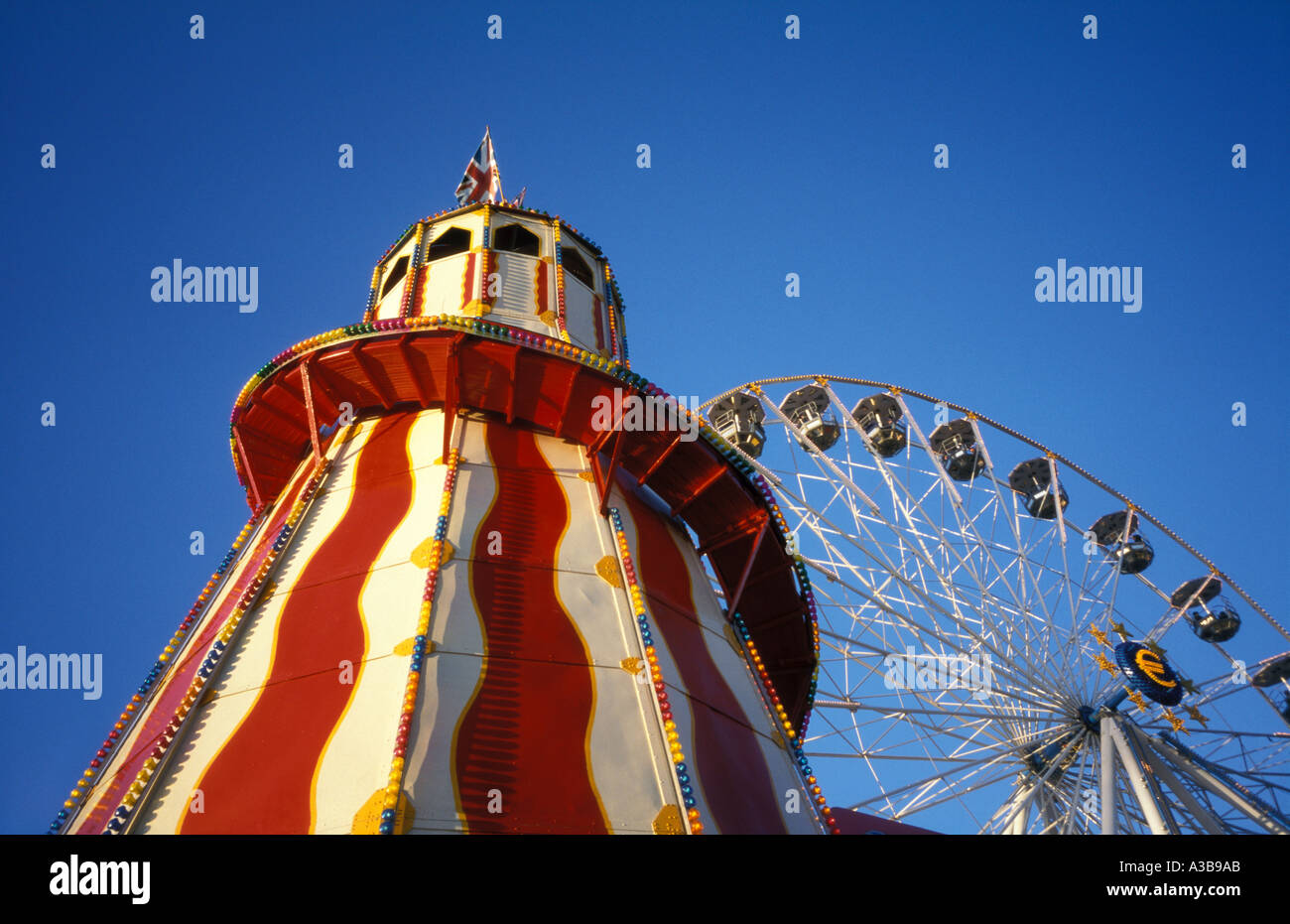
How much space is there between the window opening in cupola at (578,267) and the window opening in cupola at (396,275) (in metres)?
2.98

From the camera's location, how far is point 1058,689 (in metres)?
20.6

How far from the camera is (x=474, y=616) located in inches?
412

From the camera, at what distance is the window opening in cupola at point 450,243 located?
18078mm

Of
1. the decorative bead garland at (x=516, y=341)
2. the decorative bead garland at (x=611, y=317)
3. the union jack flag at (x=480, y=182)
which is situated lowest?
the decorative bead garland at (x=516, y=341)

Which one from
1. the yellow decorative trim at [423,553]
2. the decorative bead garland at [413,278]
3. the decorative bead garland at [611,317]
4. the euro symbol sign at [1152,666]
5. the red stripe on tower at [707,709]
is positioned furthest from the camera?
the euro symbol sign at [1152,666]

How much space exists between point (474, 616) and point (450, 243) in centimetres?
986

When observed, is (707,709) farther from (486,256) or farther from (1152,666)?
(1152,666)

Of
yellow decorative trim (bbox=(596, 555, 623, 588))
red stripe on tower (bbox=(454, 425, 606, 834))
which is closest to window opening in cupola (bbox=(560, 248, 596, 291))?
red stripe on tower (bbox=(454, 425, 606, 834))

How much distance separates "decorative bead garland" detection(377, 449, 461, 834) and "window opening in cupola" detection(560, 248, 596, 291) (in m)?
6.46

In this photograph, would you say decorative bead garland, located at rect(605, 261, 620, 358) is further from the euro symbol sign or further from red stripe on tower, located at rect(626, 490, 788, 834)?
Answer: the euro symbol sign

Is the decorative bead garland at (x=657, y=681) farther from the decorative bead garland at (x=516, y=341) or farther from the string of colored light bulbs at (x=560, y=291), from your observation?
the string of colored light bulbs at (x=560, y=291)

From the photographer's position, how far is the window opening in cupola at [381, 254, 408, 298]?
59.8 ft

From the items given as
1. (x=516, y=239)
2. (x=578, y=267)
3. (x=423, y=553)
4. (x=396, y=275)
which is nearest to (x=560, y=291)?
(x=578, y=267)

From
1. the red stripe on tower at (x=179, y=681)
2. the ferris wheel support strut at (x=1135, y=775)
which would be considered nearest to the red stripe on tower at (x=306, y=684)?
the red stripe on tower at (x=179, y=681)
